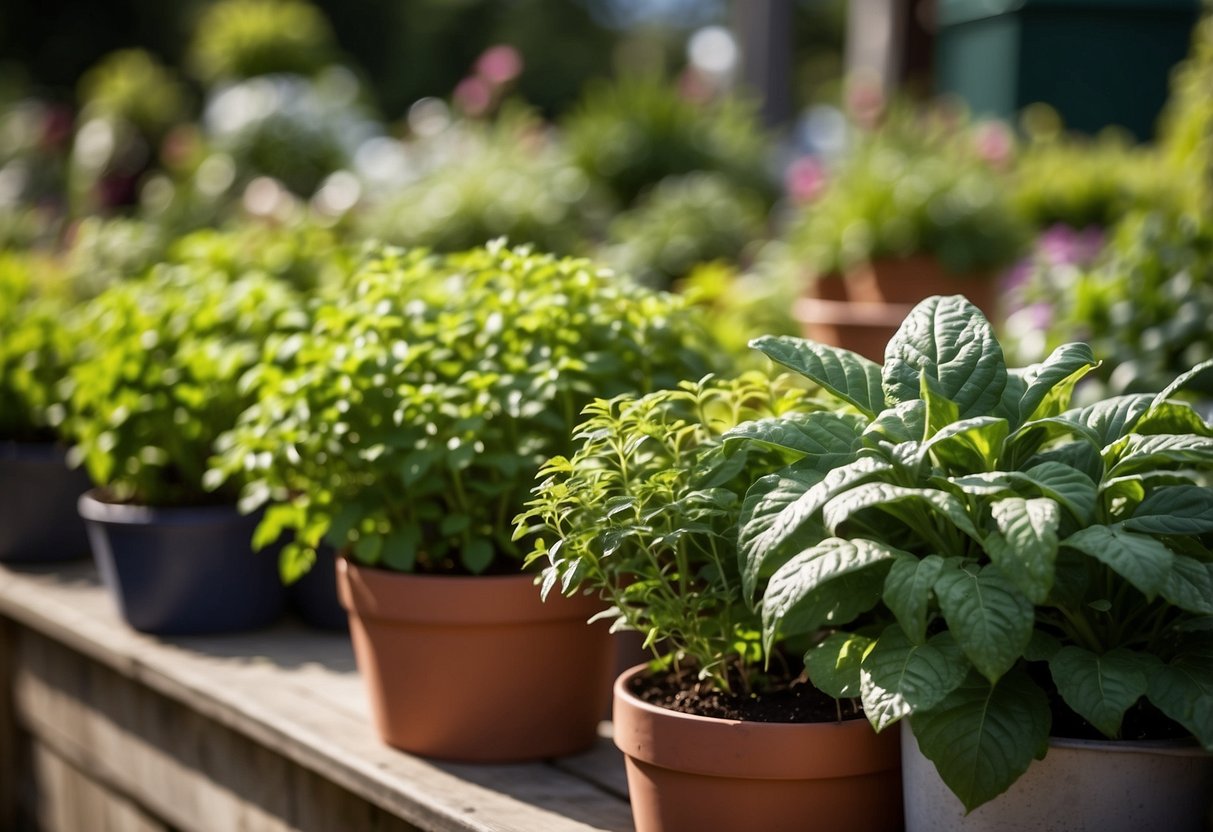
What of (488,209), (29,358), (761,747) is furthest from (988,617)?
(488,209)

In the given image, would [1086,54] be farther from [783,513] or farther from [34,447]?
[783,513]

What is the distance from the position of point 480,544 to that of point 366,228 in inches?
96.2

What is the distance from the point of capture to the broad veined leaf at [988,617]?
4.17 ft

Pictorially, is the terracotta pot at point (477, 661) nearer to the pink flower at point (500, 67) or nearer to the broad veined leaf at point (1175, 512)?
the broad veined leaf at point (1175, 512)

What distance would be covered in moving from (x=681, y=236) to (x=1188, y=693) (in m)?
2.88

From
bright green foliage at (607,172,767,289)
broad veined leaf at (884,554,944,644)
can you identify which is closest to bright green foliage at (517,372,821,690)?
broad veined leaf at (884,554,944,644)

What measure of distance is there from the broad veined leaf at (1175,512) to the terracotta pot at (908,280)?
7.29 feet

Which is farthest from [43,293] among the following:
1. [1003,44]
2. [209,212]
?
[1003,44]

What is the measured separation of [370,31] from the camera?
2700 centimetres

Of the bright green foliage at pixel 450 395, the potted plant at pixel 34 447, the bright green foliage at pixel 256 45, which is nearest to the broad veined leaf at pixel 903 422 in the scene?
the bright green foliage at pixel 450 395

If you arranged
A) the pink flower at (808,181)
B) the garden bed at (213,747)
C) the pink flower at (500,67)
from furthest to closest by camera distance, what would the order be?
1. the pink flower at (500,67)
2. the pink flower at (808,181)
3. the garden bed at (213,747)

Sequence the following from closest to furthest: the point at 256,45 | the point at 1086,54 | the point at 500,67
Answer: the point at 500,67
the point at 1086,54
the point at 256,45

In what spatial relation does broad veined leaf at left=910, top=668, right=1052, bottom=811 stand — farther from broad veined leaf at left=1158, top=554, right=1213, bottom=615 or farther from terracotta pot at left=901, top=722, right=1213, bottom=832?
broad veined leaf at left=1158, top=554, right=1213, bottom=615

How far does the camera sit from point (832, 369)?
5.16 ft
